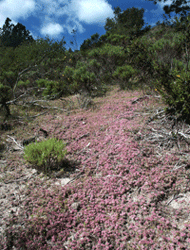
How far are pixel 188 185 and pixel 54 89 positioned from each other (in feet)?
27.6

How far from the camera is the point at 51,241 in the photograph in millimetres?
2562

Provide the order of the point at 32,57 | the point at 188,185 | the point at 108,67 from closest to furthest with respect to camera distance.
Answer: the point at 188,185 → the point at 108,67 → the point at 32,57

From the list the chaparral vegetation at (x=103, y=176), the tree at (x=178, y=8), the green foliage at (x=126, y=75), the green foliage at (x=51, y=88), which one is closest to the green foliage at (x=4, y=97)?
the chaparral vegetation at (x=103, y=176)

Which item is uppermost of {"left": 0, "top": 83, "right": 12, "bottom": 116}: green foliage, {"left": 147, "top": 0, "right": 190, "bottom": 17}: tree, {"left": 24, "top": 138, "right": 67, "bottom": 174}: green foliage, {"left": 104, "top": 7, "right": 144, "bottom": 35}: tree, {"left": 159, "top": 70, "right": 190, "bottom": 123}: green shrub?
{"left": 104, "top": 7, "right": 144, "bottom": 35}: tree

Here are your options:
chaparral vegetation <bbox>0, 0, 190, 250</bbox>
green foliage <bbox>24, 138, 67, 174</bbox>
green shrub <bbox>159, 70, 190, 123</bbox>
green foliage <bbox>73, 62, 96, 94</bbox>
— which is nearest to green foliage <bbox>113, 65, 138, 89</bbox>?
green foliage <bbox>73, 62, 96, 94</bbox>

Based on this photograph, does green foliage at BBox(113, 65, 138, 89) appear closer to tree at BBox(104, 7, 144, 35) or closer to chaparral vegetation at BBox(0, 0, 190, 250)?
chaparral vegetation at BBox(0, 0, 190, 250)

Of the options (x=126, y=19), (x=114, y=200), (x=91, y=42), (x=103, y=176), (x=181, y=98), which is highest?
(x=126, y=19)

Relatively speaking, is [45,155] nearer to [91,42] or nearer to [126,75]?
[126,75]

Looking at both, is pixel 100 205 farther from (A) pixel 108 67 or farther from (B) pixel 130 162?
(A) pixel 108 67

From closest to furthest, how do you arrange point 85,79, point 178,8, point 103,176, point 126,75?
point 103,176, point 126,75, point 85,79, point 178,8

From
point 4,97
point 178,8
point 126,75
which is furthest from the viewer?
point 178,8

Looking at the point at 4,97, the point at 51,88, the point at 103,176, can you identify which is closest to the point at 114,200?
the point at 103,176

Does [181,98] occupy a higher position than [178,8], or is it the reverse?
[178,8]

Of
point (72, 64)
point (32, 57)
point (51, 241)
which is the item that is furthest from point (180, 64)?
point (32, 57)
